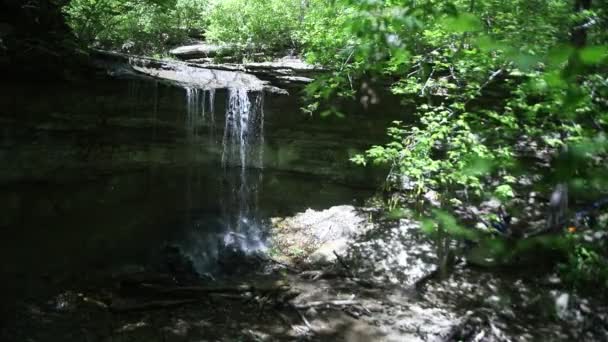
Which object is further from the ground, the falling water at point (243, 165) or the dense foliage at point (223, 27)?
the dense foliage at point (223, 27)

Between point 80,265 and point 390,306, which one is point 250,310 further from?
point 80,265

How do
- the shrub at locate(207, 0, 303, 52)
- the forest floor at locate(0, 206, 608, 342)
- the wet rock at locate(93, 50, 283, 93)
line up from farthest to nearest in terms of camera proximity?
1. the shrub at locate(207, 0, 303, 52)
2. the wet rock at locate(93, 50, 283, 93)
3. the forest floor at locate(0, 206, 608, 342)

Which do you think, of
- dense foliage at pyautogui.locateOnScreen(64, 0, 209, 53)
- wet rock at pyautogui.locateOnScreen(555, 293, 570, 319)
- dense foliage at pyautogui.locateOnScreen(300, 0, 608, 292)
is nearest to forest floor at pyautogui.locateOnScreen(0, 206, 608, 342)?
wet rock at pyautogui.locateOnScreen(555, 293, 570, 319)

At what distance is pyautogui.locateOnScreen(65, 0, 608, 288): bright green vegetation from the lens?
162 centimetres

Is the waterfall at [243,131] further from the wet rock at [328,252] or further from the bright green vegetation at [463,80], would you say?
the wet rock at [328,252]

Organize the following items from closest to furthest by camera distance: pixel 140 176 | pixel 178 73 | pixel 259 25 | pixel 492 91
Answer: pixel 492 91 → pixel 178 73 → pixel 140 176 → pixel 259 25

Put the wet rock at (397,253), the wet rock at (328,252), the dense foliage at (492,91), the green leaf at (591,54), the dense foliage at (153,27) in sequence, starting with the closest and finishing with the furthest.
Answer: the green leaf at (591,54)
the dense foliage at (492,91)
the wet rock at (397,253)
the wet rock at (328,252)
the dense foliage at (153,27)

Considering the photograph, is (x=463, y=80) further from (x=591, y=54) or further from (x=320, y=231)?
(x=591, y=54)

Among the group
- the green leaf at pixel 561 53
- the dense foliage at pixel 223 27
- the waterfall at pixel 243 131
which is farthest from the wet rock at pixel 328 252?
the green leaf at pixel 561 53

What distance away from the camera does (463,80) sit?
688 cm

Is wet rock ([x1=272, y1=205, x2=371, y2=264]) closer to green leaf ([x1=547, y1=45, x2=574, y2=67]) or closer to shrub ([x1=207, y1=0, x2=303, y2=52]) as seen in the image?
shrub ([x1=207, y1=0, x2=303, y2=52])

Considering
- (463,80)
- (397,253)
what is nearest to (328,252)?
(397,253)

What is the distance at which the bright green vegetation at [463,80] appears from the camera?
162 cm

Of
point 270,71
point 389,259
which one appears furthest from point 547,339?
point 270,71
